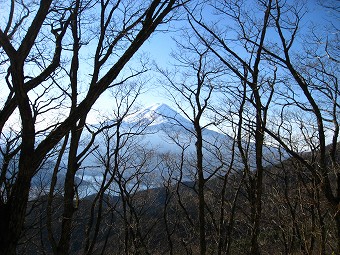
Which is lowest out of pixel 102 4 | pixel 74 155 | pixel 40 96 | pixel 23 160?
pixel 23 160

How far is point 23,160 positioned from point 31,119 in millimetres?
481

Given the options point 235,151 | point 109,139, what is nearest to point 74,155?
point 109,139

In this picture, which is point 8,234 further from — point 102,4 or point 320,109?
point 320,109

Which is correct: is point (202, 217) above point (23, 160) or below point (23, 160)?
below

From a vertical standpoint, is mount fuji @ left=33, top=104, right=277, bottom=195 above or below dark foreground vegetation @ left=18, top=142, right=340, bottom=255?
above

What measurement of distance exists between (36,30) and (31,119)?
42.3 inches

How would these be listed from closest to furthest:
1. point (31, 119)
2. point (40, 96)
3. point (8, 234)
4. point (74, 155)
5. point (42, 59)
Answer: point (8, 234) → point (31, 119) → point (42, 59) → point (74, 155) → point (40, 96)

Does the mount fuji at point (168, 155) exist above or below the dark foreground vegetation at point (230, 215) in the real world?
above

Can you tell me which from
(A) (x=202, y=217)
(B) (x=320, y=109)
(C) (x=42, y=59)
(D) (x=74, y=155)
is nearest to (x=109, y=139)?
(A) (x=202, y=217)

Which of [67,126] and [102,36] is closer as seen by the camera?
[67,126]

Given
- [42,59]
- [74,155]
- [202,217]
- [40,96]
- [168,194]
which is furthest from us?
[168,194]

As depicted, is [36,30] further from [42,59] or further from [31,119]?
[42,59]

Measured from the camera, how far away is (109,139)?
36.9 feet

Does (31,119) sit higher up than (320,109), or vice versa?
(320,109)
